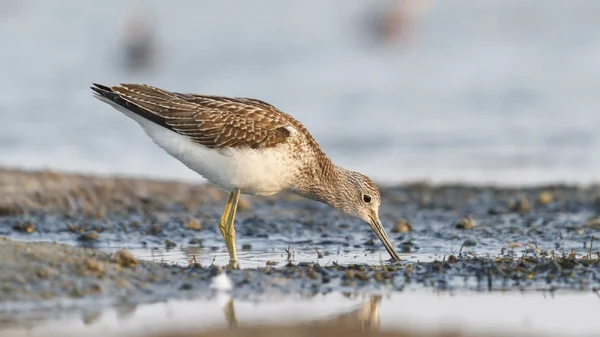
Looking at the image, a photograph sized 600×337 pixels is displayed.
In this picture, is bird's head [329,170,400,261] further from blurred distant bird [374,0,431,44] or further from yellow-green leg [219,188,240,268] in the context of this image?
blurred distant bird [374,0,431,44]

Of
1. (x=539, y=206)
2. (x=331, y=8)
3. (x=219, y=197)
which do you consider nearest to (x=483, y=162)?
(x=539, y=206)

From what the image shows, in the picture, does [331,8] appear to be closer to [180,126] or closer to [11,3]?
[11,3]

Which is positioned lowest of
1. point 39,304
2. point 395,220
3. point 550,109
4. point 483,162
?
point 39,304

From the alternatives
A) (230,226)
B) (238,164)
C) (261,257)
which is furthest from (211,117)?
(261,257)

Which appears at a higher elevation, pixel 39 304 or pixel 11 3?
pixel 11 3

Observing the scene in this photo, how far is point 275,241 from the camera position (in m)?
10.7

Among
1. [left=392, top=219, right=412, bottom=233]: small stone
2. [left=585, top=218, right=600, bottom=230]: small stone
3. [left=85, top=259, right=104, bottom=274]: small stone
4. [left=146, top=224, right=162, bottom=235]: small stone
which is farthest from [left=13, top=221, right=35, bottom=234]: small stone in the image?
[left=585, top=218, right=600, bottom=230]: small stone

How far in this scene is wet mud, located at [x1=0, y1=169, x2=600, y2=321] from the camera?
7.79m

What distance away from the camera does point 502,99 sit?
68.5 ft

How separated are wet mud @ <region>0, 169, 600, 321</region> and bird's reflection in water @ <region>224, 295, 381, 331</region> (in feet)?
1.45

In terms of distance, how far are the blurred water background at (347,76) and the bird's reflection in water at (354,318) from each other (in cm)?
746

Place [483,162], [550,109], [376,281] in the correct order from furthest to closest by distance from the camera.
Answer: [550,109] → [483,162] → [376,281]

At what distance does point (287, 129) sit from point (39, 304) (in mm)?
3260

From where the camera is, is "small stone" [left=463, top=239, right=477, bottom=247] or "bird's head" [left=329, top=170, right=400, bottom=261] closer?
"small stone" [left=463, top=239, right=477, bottom=247]
